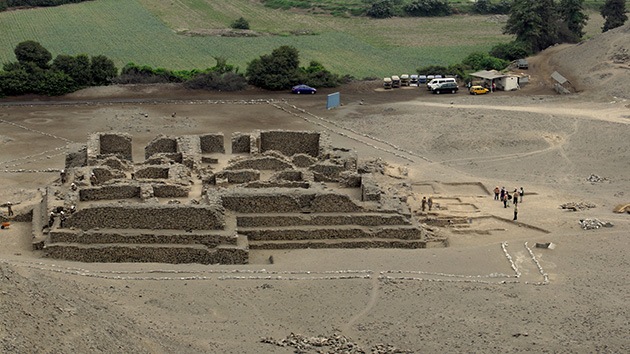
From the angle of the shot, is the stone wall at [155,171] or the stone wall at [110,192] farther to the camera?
the stone wall at [155,171]

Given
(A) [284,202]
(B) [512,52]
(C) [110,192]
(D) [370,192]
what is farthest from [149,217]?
(B) [512,52]

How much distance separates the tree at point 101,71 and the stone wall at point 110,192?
3447cm

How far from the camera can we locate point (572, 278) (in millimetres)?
37969

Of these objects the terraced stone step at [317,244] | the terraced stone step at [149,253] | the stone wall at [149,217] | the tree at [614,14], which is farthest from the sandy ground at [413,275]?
the tree at [614,14]

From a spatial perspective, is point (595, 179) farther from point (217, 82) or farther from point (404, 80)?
point (217, 82)

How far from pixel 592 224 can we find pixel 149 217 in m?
18.4

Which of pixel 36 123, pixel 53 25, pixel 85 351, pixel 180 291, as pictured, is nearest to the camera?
pixel 85 351

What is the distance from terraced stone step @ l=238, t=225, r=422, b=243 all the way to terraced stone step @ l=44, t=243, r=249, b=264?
77.9 inches

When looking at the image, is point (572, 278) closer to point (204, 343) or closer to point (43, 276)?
point (204, 343)

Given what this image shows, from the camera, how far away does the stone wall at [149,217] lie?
39.9 metres

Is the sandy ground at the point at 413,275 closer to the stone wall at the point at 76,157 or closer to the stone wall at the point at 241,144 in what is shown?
the stone wall at the point at 76,157

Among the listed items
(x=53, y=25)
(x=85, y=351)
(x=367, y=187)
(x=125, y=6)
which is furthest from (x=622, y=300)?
(x=125, y=6)

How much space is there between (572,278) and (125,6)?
8700cm

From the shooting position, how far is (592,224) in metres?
44.2
